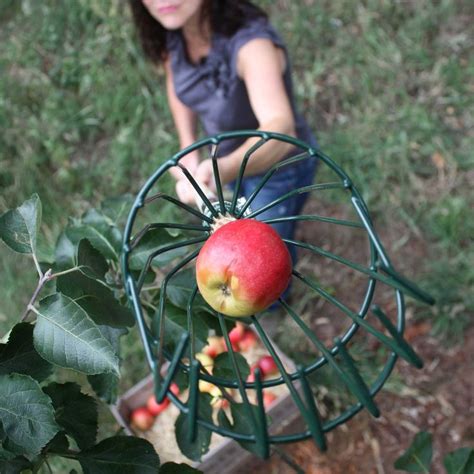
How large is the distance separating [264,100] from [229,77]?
202mm

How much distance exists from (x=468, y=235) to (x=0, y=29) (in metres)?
2.29

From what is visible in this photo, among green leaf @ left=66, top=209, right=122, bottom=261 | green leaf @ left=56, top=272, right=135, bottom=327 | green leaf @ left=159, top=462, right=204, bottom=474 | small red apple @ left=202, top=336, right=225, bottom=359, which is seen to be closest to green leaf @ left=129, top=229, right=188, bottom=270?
green leaf @ left=66, top=209, right=122, bottom=261

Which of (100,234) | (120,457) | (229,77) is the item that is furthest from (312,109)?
(120,457)

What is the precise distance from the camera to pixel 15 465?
2.21 feet

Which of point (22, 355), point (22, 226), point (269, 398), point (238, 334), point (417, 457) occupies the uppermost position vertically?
point (22, 226)

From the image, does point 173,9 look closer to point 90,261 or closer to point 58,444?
point 90,261

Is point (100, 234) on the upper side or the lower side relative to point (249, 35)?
lower

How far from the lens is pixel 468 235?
1.97 metres

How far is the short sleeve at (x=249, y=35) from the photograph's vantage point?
136cm

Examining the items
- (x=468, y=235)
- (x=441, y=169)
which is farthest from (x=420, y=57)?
(x=468, y=235)

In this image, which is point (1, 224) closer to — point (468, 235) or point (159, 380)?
point (159, 380)

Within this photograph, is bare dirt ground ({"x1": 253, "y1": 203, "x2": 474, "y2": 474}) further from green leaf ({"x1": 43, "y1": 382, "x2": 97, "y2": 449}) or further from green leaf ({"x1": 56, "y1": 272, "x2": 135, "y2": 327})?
green leaf ({"x1": 56, "y1": 272, "x2": 135, "y2": 327})

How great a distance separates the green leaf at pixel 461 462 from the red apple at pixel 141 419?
103 cm

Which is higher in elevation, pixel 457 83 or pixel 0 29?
pixel 0 29
